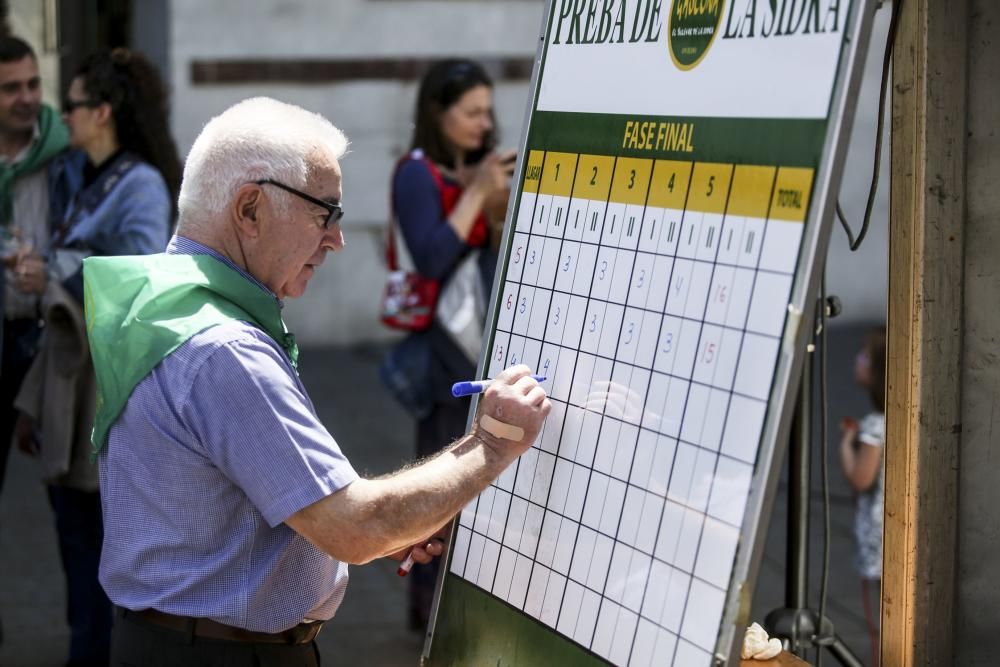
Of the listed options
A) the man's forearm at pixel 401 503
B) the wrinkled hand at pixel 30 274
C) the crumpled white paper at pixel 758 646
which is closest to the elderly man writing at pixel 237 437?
the man's forearm at pixel 401 503

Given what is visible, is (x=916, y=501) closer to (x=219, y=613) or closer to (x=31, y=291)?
(x=219, y=613)

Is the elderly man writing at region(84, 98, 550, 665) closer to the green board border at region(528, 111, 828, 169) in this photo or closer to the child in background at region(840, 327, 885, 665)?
the green board border at region(528, 111, 828, 169)

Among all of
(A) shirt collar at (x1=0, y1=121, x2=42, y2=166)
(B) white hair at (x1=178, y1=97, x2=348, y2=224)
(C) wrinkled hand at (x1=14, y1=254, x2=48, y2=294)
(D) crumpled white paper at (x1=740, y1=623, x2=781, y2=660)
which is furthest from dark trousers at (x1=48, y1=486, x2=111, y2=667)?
(D) crumpled white paper at (x1=740, y1=623, x2=781, y2=660)

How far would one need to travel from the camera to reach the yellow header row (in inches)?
67.8

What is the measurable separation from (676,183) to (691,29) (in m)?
0.22

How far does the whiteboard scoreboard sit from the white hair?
1.28 ft

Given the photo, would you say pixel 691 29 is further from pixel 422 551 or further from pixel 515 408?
pixel 422 551

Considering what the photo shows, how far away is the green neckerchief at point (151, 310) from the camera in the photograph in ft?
6.70

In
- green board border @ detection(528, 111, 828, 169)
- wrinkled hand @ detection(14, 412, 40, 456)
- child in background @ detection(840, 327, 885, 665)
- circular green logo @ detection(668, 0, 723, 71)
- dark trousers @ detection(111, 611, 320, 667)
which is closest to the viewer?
green board border @ detection(528, 111, 828, 169)

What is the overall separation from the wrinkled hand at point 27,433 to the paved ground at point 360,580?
2.26 feet

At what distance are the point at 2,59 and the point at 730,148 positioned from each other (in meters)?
3.20

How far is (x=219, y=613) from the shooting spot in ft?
6.82

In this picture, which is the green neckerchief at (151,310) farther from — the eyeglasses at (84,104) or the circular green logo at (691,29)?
the eyeglasses at (84,104)

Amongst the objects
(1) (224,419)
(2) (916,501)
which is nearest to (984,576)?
(2) (916,501)
